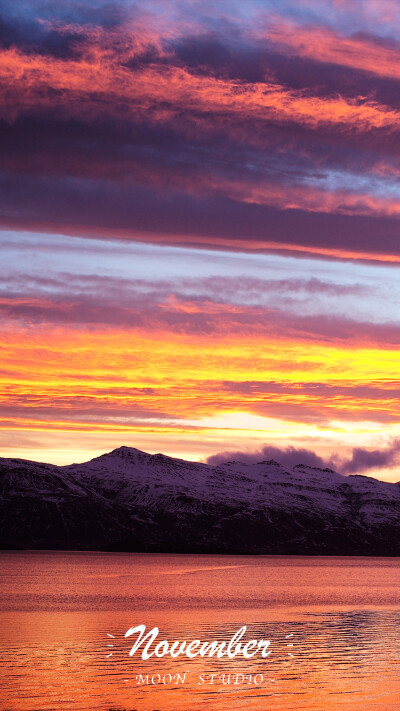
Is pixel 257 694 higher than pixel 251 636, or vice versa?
pixel 257 694

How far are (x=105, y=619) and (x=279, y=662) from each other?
125 ft

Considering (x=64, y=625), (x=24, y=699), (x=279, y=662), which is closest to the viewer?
(x=24, y=699)

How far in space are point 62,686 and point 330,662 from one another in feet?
71.0

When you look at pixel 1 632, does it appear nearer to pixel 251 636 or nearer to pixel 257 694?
pixel 251 636

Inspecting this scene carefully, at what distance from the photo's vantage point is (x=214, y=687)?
5153cm

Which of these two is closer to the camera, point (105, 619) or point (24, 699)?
point (24, 699)

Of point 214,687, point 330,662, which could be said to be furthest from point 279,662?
point 214,687

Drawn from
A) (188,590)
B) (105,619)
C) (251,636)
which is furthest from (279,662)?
(188,590)

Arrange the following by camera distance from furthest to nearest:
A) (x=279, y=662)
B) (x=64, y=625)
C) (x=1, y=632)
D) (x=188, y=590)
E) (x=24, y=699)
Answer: (x=188, y=590)
(x=64, y=625)
(x=1, y=632)
(x=279, y=662)
(x=24, y=699)

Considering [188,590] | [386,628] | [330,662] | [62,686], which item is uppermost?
[62,686]

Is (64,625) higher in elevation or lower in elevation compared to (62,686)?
lower

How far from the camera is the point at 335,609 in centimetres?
11944

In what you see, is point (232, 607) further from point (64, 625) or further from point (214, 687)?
point (214, 687)

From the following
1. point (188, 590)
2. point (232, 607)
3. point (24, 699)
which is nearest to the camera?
point (24, 699)
